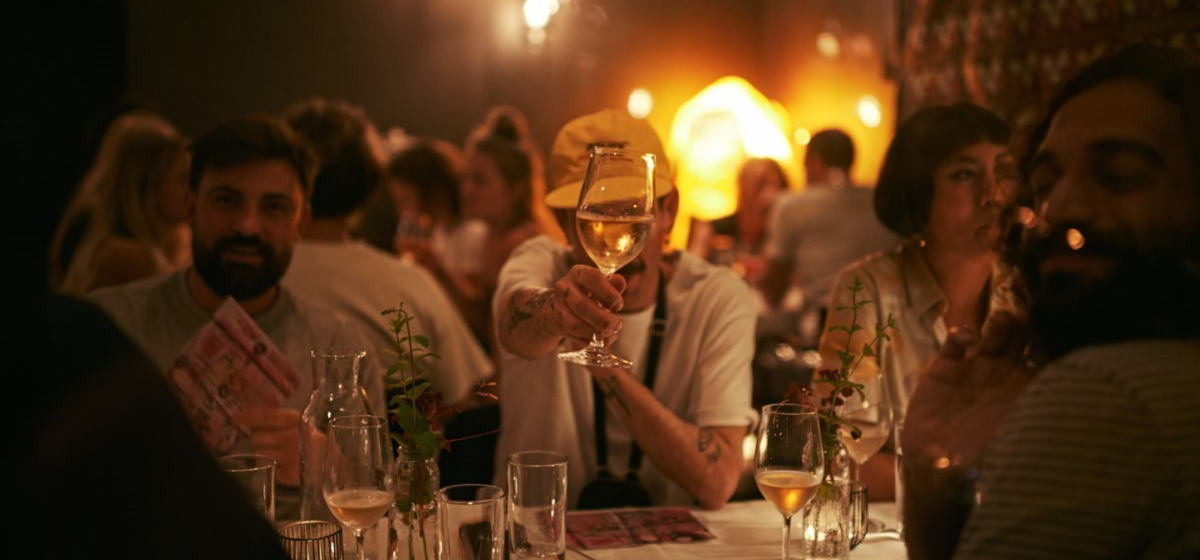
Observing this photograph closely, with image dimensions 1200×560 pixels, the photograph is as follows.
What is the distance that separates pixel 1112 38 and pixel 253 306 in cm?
298

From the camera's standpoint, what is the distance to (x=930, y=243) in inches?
93.4

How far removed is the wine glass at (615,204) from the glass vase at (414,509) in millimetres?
290

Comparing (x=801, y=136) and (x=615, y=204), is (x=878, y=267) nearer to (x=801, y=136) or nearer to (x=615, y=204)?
(x=615, y=204)

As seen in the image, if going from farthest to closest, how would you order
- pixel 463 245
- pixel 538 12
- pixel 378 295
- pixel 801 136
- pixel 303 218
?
pixel 801 136 < pixel 538 12 < pixel 463 245 < pixel 378 295 < pixel 303 218

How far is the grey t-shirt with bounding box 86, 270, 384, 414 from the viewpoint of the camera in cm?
230

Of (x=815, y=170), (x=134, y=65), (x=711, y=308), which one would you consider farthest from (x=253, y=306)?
(x=134, y=65)

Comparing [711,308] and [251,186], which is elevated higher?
[251,186]

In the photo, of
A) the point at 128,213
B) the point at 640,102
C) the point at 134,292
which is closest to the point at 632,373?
the point at 134,292

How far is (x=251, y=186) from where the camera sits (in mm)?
2297

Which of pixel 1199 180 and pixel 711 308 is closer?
pixel 1199 180

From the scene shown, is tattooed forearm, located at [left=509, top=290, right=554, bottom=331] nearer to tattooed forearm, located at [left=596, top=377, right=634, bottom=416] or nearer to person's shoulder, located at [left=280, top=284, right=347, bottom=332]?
tattooed forearm, located at [left=596, top=377, right=634, bottom=416]

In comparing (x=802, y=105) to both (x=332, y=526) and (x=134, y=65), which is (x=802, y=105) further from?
(x=332, y=526)

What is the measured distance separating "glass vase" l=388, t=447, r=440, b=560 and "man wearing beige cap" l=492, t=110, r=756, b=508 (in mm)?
596

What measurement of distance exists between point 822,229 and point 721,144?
298cm
